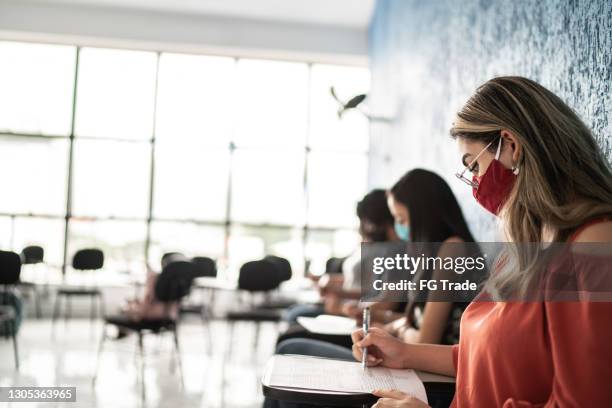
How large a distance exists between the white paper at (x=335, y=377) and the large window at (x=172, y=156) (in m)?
6.15

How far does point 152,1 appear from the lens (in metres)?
7.06

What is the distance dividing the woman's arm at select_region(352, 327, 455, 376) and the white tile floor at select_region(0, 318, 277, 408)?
2303 mm

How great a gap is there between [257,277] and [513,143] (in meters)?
4.24

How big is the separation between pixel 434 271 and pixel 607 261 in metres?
0.62

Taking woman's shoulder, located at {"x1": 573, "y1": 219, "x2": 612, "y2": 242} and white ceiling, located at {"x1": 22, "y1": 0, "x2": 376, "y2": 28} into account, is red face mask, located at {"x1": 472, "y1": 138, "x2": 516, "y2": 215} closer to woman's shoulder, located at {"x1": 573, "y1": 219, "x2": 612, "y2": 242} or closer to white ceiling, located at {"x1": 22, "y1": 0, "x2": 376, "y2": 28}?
woman's shoulder, located at {"x1": 573, "y1": 219, "x2": 612, "y2": 242}

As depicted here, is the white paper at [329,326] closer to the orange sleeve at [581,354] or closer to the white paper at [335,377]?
the white paper at [335,377]

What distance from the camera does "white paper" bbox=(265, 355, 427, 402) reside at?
127 centimetres

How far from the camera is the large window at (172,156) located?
25.2 feet

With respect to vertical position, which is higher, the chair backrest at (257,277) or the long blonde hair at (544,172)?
the long blonde hair at (544,172)

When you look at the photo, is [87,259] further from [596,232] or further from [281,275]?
[596,232]

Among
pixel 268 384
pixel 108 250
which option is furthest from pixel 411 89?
pixel 108 250

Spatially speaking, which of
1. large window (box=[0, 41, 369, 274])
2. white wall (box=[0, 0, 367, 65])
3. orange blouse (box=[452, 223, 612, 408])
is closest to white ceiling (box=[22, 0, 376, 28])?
white wall (box=[0, 0, 367, 65])

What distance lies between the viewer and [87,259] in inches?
245

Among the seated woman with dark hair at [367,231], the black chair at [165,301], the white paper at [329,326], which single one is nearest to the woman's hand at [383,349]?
the white paper at [329,326]
